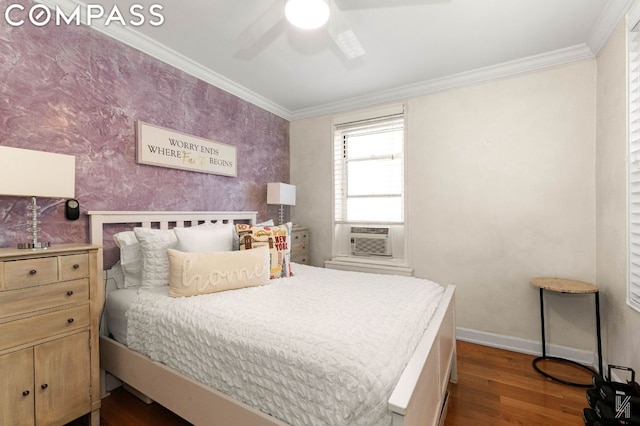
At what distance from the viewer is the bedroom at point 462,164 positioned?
1.81 m

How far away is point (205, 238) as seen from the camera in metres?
2.12

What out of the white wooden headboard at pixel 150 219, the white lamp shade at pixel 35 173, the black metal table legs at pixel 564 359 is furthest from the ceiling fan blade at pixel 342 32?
the black metal table legs at pixel 564 359

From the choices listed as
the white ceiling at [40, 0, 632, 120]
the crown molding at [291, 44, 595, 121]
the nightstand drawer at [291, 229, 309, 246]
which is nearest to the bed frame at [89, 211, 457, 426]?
→ the white ceiling at [40, 0, 632, 120]

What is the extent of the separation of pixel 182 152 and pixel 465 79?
109 inches

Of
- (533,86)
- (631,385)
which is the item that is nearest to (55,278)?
(631,385)

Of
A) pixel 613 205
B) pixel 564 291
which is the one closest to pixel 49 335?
pixel 564 291

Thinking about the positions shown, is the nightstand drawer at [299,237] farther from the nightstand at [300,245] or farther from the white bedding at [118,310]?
the white bedding at [118,310]

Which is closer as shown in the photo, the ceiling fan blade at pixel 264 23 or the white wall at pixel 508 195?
the ceiling fan blade at pixel 264 23

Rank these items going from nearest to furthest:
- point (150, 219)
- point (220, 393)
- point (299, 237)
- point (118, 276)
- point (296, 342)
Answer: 1. point (296, 342)
2. point (220, 393)
3. point (118, 276)
4. point (150, 219)
5. point (299, 237)

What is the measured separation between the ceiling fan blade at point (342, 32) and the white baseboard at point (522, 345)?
2.73 metres

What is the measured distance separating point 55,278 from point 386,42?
2701mm

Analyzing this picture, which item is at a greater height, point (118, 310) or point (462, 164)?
point (462, 164)

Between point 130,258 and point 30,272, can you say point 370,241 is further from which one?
point 30,272

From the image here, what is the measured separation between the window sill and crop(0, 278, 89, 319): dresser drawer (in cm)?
238
